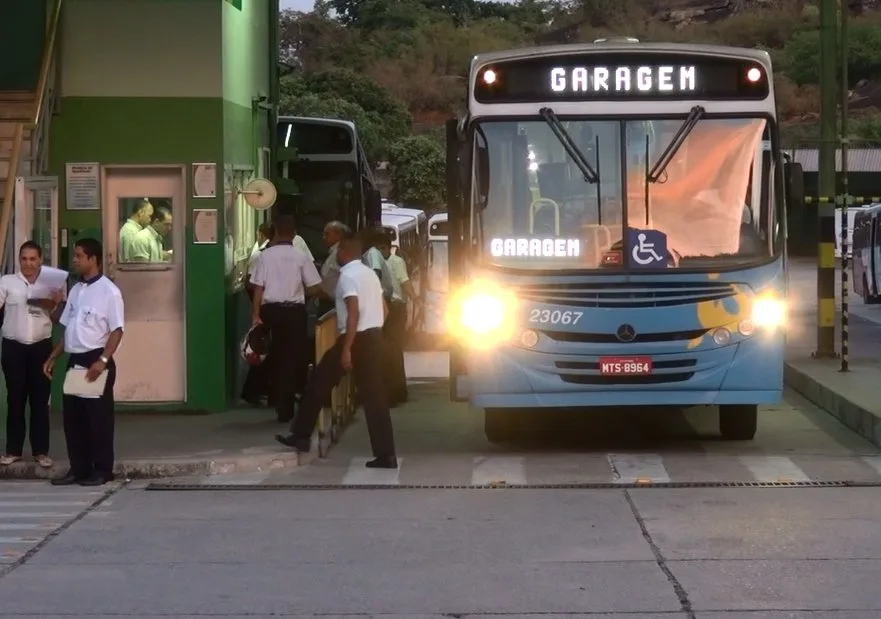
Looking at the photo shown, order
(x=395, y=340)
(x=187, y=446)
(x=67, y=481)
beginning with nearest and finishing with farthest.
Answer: (x=67, y=481)
(x=187, y=446)
(x=395, y=340)

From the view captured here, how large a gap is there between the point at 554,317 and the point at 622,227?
34.8 inches

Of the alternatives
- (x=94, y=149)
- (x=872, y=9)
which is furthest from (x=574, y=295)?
(x=872, y=9)

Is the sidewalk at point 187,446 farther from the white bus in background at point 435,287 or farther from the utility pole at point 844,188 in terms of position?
the white bus in background at point 435,287

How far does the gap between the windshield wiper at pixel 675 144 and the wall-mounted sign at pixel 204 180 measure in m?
4.65

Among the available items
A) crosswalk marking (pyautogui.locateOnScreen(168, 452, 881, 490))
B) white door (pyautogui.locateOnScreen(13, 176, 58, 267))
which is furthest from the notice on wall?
crosswalk marking (pyautogui.locateOnScreen(168, 452, 881, 490))

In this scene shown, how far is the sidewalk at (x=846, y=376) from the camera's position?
46.6ft

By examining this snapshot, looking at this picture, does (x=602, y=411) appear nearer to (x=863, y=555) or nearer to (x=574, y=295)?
(x=574, y=295)

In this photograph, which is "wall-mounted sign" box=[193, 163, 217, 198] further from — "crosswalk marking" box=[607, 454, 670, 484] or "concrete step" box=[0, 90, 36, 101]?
"crosswalk marking" box=[607, 454, 670, 484]

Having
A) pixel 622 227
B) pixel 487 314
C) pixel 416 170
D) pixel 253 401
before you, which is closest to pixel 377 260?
pixel 253 401

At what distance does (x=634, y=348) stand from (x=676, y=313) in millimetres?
430

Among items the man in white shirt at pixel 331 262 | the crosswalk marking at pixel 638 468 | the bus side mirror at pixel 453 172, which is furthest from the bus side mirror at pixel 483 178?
the crosswalk marking at pixel 638 468

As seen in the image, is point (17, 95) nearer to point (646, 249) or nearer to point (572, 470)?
point (646, 249)

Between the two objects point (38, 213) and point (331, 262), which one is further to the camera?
point (331, 262)

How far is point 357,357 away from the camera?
11750 mm
